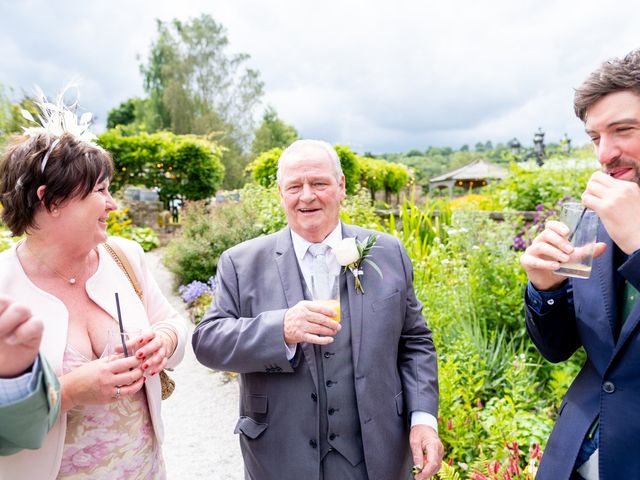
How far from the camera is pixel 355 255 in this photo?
1803mm

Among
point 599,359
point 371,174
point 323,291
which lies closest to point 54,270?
point 323,291

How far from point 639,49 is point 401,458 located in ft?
5.69

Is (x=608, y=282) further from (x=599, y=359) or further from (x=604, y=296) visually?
(x=599, y=359)

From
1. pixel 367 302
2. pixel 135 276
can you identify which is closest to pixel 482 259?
pixel 367 302

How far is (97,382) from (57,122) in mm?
928

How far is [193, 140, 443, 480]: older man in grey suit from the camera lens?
5.68 feet

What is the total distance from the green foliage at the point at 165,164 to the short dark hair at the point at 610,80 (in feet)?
46.1

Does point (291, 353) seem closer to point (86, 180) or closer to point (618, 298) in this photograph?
point (86, 180)

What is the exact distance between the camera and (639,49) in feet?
4.74

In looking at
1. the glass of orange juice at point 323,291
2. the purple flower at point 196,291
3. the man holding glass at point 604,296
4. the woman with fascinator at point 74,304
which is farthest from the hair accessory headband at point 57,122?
the purple flower at point 196,291

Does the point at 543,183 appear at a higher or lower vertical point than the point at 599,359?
higher

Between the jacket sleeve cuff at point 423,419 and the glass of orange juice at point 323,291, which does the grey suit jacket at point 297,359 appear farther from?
the glass of orange juice at point 323,291

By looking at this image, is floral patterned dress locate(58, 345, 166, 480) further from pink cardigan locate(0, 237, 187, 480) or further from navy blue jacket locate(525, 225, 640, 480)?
navy blue jacket locate(525, 225, 640, 480)

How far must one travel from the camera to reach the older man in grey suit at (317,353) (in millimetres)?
1731
